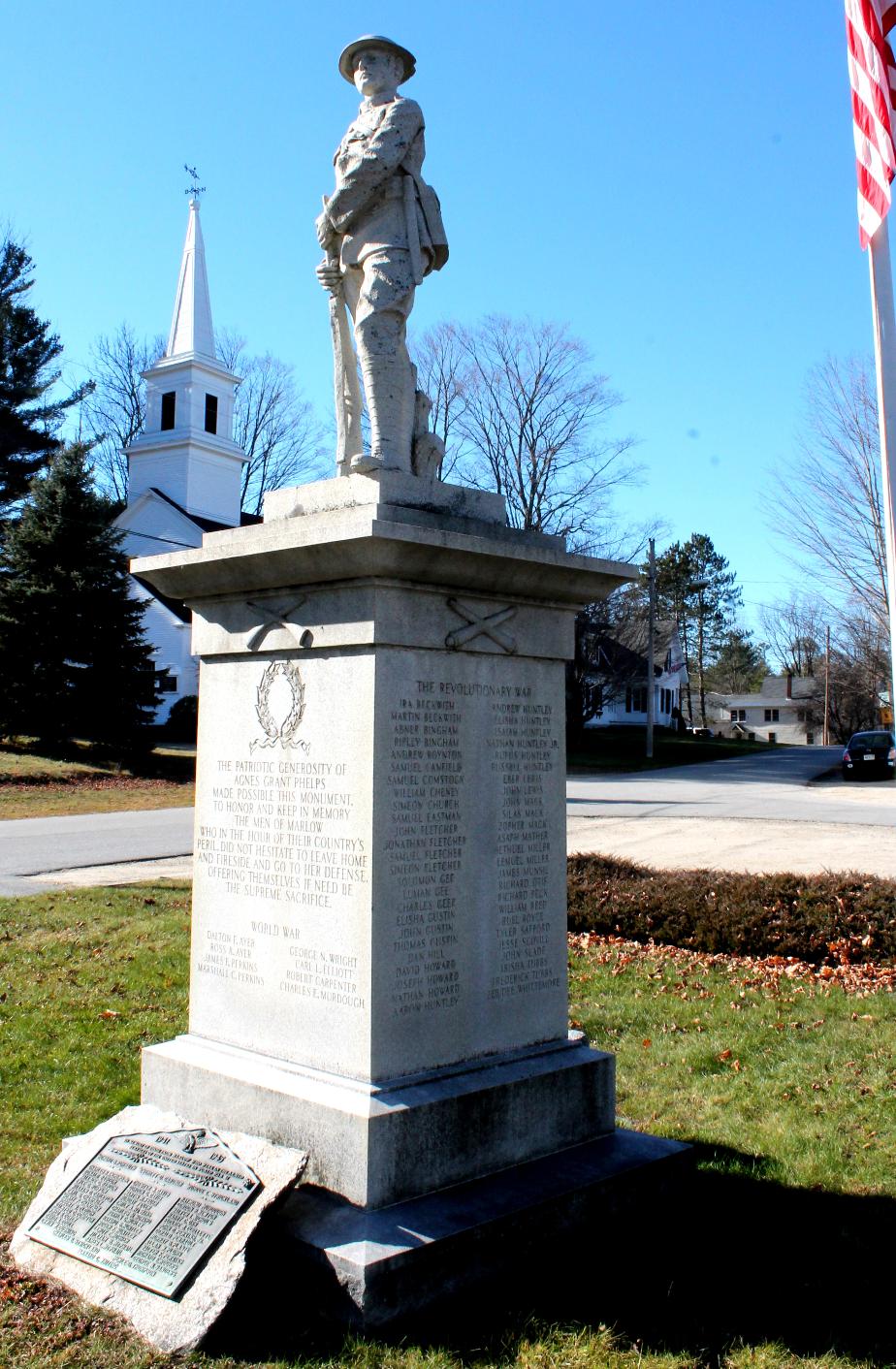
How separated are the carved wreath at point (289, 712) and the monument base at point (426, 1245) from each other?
5.29ft

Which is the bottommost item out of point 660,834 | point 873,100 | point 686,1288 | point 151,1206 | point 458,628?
point 686,1288

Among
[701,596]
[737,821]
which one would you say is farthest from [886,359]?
[701,596]

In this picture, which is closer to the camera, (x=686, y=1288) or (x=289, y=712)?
(x=686, y=1288)

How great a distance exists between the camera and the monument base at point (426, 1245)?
3557 mm

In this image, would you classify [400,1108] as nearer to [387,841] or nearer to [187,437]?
[387,841]

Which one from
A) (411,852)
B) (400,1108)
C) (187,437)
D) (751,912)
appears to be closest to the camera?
(400,1108)

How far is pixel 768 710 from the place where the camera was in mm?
109562

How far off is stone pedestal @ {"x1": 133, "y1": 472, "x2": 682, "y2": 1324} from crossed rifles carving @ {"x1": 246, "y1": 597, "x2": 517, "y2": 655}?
11 millimetres

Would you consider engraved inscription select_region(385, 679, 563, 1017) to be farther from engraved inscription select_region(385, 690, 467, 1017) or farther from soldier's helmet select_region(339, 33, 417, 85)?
soldier's helmet select_region(339, 33, 417, 85)

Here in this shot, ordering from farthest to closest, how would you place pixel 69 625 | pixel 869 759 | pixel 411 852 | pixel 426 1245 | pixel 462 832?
pixel 869 759
pixel 69 625
pixel 462 832
pixel 411 852
pixel 426 1245

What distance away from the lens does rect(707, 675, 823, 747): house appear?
103625 millimetres

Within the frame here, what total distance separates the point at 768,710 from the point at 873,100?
10759cm

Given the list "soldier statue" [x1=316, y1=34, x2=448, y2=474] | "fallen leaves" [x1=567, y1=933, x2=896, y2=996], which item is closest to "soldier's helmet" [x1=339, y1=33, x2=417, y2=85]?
"soldier statue" [x1=316, y1=34, x2=448, y2=474]

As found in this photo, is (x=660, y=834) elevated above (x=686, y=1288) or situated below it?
above
